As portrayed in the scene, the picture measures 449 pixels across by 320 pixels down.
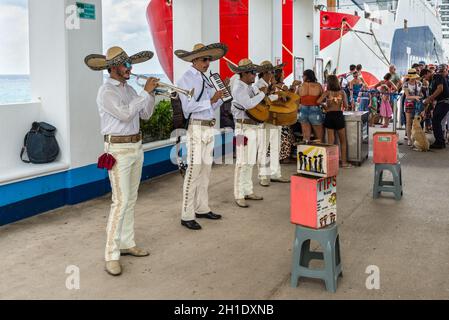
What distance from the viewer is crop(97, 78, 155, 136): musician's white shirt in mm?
3545

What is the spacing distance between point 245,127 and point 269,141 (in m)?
0.84

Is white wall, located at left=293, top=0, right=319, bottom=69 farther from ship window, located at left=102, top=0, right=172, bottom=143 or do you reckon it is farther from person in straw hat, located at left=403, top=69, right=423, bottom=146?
ship window, located at left=102, top=0, right=172, bottom=143

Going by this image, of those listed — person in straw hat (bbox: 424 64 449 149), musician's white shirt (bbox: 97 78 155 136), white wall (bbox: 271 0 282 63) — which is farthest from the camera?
white wall (bbox: 271 0 282 63)

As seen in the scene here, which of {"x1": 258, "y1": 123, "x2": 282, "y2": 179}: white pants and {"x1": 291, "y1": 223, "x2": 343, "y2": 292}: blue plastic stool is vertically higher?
{"x1": 258, "y1": 123, "x2": 282, "y2": 179}: white pants

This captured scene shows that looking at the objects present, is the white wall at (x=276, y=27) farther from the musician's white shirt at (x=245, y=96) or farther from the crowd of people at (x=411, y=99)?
the musician's white shirt at (x=245, y=96)

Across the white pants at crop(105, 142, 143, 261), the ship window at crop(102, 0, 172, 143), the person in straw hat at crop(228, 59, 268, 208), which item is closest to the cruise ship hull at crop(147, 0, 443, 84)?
the ship window at crop(102, 0, 172, 143)

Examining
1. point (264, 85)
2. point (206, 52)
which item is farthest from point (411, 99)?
point (206, 52)

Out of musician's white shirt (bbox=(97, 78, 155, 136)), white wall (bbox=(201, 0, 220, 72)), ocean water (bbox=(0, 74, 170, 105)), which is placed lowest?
musician's white shirt (bbox=(97, 78, 155, 136))

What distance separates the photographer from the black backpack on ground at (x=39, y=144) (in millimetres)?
5180

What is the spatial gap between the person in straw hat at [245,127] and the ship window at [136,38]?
5.61 feet

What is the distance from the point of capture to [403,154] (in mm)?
8758

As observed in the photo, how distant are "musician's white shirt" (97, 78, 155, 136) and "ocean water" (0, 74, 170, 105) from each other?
2010 mm

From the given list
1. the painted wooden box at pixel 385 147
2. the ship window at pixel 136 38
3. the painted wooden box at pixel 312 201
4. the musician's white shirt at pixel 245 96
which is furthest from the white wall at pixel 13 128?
the painted wooden box at pixel 385 147
